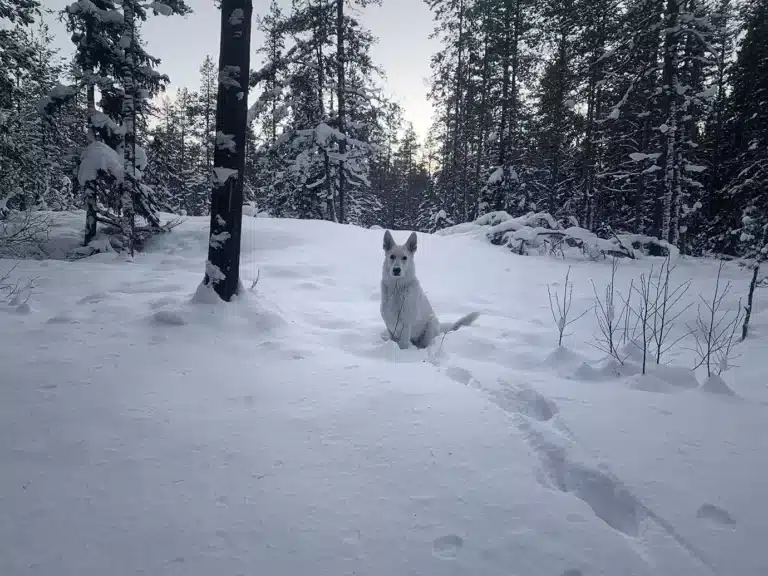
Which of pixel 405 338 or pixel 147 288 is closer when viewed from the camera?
pixel 405 338

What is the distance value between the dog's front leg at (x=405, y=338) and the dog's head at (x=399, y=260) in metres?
0.71

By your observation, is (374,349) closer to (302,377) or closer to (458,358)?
(458,358)

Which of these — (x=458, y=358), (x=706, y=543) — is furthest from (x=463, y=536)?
(x=458, y=358)

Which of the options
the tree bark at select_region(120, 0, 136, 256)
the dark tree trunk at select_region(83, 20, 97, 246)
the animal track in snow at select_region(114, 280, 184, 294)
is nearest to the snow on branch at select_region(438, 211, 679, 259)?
the animal track in snow at select_region(114, 280, 184, 294)

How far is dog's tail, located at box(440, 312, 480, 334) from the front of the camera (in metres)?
5.58

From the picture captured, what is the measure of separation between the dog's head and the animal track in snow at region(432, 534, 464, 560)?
12.3 feet

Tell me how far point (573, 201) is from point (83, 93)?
2415 cm

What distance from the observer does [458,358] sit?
427cm

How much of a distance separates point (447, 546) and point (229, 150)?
4.65 m

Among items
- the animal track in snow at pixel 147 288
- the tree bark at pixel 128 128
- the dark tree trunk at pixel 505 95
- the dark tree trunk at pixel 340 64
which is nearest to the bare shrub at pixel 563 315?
the animal track in snow at pixel 147 288

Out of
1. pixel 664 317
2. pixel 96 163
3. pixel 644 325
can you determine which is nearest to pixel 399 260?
pixel 644 325

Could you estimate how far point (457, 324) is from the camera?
562 centimetres

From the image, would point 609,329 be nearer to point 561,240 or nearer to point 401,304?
point 401,304

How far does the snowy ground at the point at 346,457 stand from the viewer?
1.50 m
